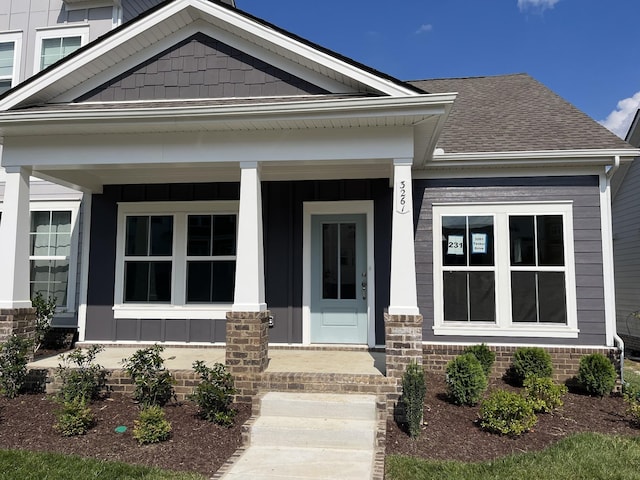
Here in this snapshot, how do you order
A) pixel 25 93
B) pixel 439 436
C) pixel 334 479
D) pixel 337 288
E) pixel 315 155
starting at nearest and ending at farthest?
pixel 334 479, pixel 439 436, pixel 315 155, pixel 25 93, pixel 337 288

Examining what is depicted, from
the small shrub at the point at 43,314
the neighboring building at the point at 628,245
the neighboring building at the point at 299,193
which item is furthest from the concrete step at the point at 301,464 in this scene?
the neighboring building at the point at 628,245

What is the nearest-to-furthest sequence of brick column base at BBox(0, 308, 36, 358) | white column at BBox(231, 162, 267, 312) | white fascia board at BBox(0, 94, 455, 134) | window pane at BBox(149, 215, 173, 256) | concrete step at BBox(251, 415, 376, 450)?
concrete step at BBox(251, 415, 376, 450)
white fascia board at BBox(0, 94, 455, 134)
white column at BBox(231, 162, 267, 312)
brick column base at BBox(0, 308, 36, 358)
window pane at BBox(149, 215, 173, 256)

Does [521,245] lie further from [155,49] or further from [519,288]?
[155,49]

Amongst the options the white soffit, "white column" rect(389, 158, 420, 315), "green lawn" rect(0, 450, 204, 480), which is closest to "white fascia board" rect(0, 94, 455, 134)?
the white soffit

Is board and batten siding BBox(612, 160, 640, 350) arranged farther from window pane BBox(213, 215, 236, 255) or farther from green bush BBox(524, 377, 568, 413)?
window pane BBox(213, 215, 236, 255)

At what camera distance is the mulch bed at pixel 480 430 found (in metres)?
4.73

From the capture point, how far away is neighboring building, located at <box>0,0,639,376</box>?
19.8ft

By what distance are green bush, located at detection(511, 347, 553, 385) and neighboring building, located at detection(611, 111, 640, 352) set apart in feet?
20.6

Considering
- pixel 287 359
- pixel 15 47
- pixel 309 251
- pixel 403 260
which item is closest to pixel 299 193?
pixel 309 251

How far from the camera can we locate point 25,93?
22.0 feet

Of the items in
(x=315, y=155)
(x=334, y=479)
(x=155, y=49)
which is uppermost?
(x=155, y=49)

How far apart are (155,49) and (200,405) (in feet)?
16.3

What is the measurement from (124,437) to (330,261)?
165 inches

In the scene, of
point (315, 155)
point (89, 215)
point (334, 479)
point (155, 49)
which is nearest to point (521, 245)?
point (315, 155)
